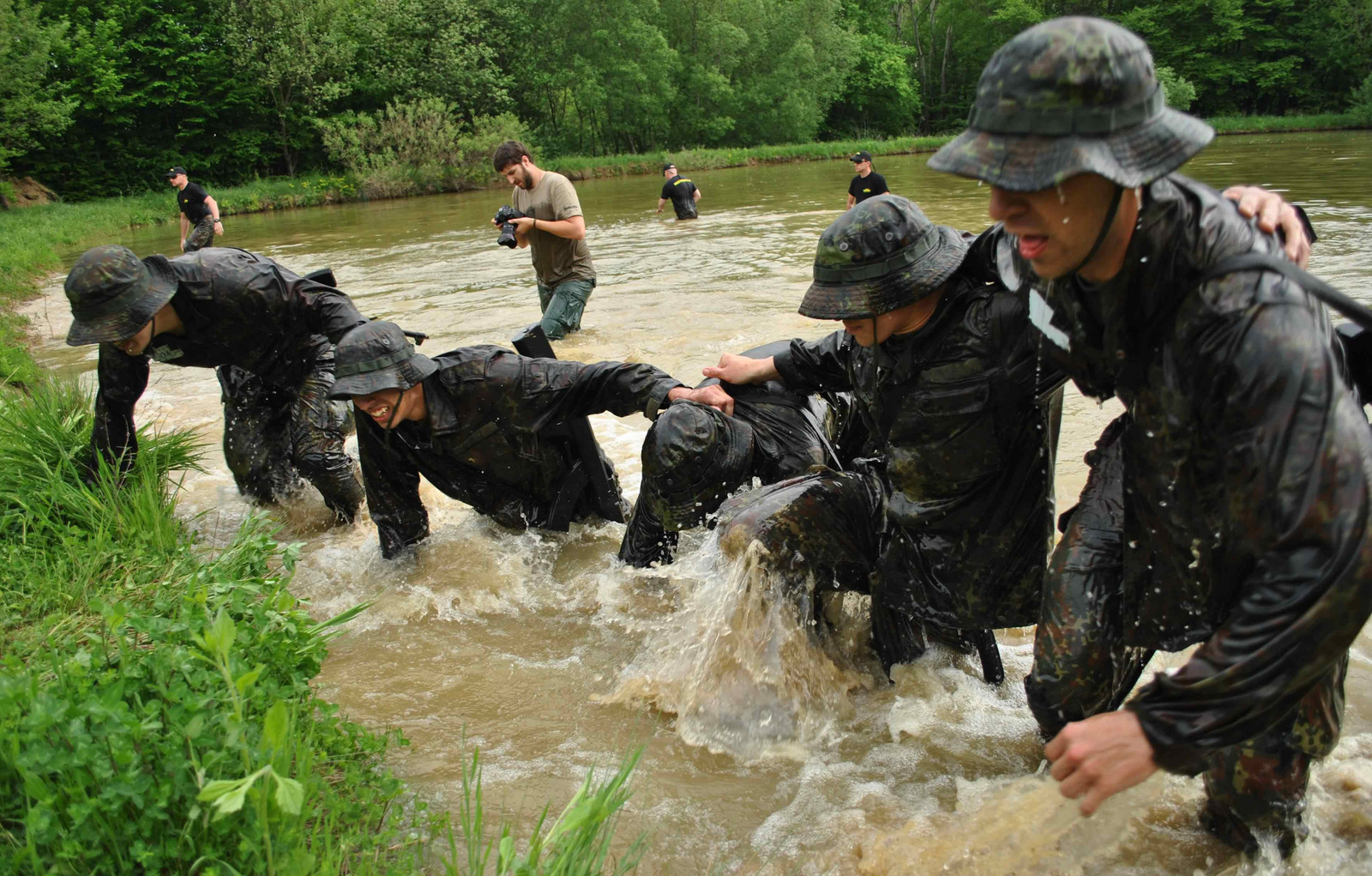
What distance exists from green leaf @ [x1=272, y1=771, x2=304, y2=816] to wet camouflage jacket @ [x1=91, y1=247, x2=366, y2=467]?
3750 millimetres

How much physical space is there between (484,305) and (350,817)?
10.1m

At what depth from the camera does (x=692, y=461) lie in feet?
13.2

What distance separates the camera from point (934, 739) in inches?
137

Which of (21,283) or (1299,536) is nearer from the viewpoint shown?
(1299,536)

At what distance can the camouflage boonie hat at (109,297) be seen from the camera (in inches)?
187

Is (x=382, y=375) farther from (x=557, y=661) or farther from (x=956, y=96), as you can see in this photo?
(x=956, y=96)

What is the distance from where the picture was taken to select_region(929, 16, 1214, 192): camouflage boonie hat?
5.98 ft

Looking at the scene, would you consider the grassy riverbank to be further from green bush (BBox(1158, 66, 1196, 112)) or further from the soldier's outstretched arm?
the soldier's outstretched arm

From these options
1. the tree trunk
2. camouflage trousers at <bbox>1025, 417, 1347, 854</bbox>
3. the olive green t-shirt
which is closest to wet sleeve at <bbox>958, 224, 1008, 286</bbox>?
camouflage trousers at <bbox>1025, 417, 1347, 854</bbox>

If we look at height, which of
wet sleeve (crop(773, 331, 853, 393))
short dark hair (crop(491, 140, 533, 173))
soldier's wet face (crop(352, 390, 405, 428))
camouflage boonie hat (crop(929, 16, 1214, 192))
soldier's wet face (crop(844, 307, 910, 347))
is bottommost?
soldier's wet face (crop(352, 390, 405, 428))

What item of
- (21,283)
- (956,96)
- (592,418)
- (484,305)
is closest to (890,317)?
(592,418)

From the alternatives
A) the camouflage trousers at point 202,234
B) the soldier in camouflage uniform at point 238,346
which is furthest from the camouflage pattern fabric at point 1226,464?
the camouflage trousers at point 202,234

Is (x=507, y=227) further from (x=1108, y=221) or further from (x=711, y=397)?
(x=1108, y=221)

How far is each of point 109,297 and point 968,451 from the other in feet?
13.4
